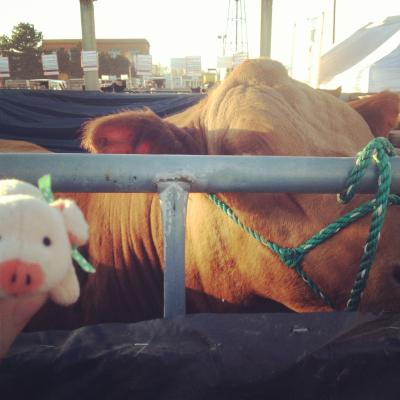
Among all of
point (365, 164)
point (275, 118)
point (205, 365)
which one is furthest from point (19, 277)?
point (275, 118)

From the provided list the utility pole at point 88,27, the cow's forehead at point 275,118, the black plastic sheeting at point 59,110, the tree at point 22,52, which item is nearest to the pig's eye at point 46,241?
the cow's forehead at point 275,118

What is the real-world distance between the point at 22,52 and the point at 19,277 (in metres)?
55.4

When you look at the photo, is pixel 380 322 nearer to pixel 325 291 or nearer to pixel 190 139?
pixel 325 291

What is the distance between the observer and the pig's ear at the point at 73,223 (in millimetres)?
789

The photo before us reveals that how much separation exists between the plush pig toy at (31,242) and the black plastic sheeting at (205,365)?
0.25 m

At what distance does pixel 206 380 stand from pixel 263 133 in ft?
3.73

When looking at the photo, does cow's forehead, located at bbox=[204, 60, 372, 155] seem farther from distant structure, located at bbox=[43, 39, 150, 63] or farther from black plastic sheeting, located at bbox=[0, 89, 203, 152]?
distant structure, located at bbox=[43, 39, 150, 63]

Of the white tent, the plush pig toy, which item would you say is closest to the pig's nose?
the plush pig toy

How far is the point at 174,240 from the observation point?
111 cm

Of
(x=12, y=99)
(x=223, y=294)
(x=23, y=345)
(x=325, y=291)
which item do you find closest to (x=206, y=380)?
(x=23, y=345)

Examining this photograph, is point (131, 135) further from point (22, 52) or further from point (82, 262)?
point (22, 52)

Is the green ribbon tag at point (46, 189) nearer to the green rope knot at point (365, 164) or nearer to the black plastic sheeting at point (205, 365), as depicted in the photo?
the black plastic sheeting at point (205, 365)

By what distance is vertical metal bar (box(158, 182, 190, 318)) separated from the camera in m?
1.07

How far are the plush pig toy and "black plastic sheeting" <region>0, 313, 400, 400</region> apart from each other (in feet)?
0.81
